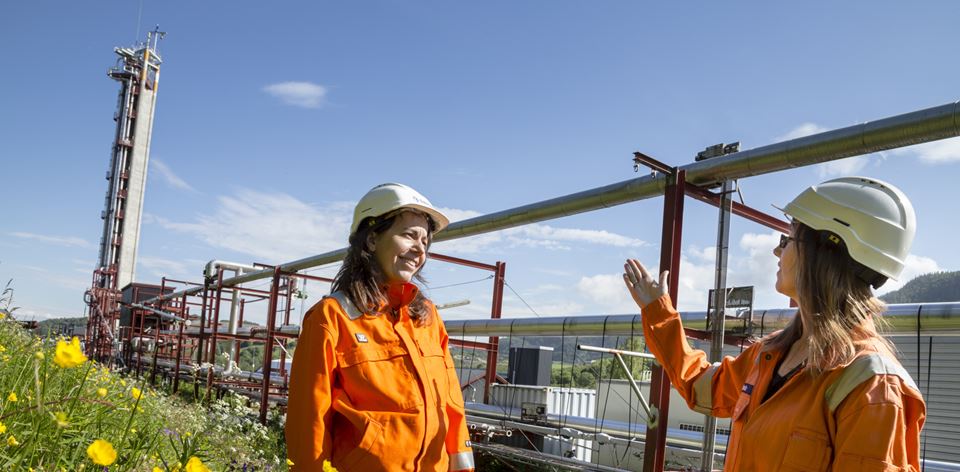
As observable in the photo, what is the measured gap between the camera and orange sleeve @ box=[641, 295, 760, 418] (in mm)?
1920

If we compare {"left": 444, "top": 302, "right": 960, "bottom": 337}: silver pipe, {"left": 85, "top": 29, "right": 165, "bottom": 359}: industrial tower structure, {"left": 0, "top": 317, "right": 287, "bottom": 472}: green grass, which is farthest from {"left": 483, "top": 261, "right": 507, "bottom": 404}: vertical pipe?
{"left": 85, "top": 29, "right": 165, "bottom": 359}: industrial tower structure

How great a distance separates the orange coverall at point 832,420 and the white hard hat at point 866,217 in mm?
230

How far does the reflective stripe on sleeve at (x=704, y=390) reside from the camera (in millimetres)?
1971

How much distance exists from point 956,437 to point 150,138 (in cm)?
3461

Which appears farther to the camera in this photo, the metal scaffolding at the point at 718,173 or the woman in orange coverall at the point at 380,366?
the metal scaffolding at the point at 718,173

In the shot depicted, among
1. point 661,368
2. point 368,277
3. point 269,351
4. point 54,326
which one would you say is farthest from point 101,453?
point 269,351

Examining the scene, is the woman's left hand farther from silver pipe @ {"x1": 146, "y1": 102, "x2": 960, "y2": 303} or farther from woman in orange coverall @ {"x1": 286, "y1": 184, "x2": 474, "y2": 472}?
silver pipe @ {"x1": 146, "y1": 102, "x2": 960, "y2": 303}

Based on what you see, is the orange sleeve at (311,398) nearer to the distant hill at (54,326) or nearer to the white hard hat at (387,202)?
the white hard hat at (387,202)

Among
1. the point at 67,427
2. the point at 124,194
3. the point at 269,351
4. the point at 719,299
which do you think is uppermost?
the point at 124,194

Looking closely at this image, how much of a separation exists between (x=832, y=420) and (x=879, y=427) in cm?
11

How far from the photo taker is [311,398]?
2.00m

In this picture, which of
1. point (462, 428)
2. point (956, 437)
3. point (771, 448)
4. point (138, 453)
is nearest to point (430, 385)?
point (462, 428)

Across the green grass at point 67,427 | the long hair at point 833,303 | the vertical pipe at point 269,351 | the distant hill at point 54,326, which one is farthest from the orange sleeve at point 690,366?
the vertical pipe at point 269,351

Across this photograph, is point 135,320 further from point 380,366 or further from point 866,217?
point 866,217
